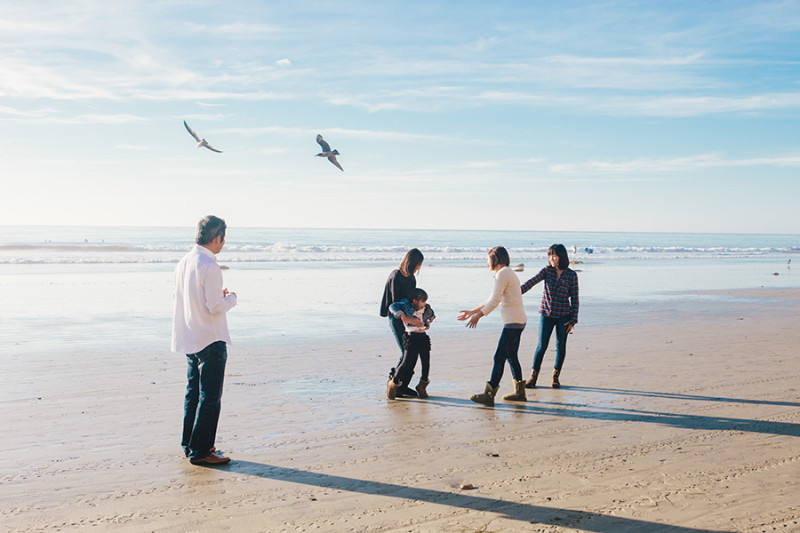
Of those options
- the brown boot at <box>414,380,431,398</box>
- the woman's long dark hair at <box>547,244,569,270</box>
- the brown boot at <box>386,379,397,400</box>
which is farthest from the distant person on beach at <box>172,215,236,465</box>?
the woman's long dark hair at <box>547,244,569,270</box>

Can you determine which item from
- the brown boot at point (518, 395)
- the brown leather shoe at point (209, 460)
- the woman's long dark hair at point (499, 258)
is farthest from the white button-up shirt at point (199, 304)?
the brown boot at point (518, 395)

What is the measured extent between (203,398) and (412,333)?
2.82 meters

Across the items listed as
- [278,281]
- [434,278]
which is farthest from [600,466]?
[434,278]

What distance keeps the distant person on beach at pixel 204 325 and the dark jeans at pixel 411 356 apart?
2524mm

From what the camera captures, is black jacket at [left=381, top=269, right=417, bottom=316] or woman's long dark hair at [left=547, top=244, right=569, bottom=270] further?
woman's long dark hair at [left=547, top=244, right=569, bottom=270]

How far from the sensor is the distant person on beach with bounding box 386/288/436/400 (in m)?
7.00

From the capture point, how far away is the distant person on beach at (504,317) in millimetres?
6641

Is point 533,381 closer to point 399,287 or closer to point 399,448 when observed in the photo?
point 399,287

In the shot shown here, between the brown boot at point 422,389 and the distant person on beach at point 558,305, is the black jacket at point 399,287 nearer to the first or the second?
the brown boot at point 422,389

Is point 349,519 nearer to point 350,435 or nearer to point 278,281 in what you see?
point 350,435

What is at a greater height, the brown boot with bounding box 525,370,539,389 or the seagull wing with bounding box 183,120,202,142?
the seagull wing with bounding box 183,120,202,142

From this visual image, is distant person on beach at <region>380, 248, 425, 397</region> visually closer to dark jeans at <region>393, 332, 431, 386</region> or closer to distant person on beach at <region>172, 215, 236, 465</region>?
dark jeans at <region>393, 332, 431, 386</region>

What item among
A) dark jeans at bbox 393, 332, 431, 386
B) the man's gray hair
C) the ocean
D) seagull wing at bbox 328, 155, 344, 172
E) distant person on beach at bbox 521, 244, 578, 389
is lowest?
the ocean

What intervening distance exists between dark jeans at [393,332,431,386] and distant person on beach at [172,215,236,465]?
99.4 inches
